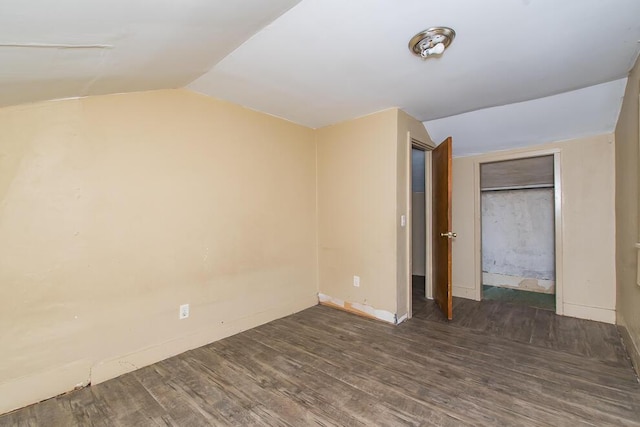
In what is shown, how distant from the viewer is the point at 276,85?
221 cm

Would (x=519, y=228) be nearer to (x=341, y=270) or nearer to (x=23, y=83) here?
(x=341, y=270)

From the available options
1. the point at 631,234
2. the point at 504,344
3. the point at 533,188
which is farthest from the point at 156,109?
the point at 533,188

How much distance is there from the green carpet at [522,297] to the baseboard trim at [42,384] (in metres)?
4.19

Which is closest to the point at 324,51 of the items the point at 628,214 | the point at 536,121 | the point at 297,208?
the point at 297,208

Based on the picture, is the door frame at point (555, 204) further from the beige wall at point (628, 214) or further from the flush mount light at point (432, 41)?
the flush mount light at point (432, 41)

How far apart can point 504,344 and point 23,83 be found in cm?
363

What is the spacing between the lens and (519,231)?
13.4ft

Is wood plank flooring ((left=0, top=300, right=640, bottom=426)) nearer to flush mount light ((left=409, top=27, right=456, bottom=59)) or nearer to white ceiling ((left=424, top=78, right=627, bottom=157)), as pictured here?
white ceiling ((left=424, top=78, right=627, bottom=157))

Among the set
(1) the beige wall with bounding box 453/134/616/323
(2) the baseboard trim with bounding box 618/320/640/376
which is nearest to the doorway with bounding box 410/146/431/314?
(1) the beige wall with bounding box 453/134/616/323

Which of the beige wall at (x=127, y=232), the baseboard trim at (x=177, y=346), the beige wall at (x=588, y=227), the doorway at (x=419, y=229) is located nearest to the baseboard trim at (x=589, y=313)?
the beige wall at (x=588, y=227)

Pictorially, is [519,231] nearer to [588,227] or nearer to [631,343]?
[588,227]

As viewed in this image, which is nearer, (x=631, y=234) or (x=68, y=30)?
(x=68, y=30)

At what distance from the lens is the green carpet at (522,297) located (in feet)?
11.1

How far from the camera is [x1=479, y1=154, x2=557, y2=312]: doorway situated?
363 centimetres
